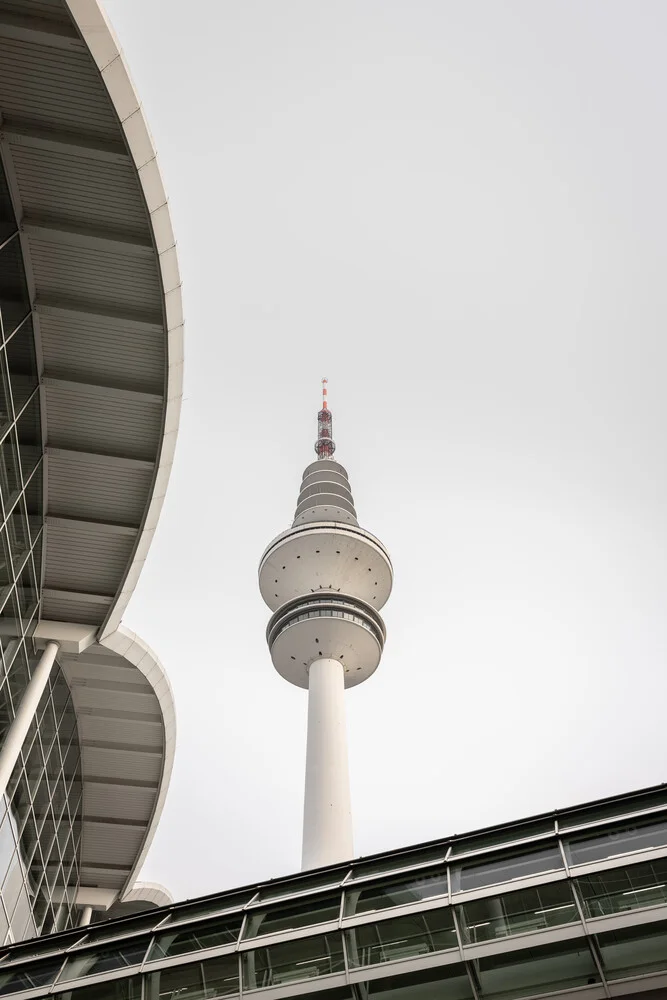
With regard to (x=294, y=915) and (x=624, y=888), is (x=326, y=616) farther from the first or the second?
(x=624, y=888)

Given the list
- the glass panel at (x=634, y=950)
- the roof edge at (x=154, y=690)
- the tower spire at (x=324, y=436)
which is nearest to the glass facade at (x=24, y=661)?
the roof edge at (x=154, y=690)

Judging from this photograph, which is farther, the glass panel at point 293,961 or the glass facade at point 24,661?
the glass facade at point 24,661

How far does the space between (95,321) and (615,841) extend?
1714cm

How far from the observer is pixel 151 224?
19844 millimetres

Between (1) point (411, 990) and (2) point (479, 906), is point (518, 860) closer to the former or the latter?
(2) point (479, 906)

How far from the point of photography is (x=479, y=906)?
49.3ft

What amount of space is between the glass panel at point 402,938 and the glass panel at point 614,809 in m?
3.16

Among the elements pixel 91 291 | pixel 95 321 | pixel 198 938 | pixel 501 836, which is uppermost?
pixel 91 291

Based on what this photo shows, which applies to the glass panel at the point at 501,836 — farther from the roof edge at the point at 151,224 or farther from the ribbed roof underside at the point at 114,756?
the ribbed roof underside at the point at 114,756

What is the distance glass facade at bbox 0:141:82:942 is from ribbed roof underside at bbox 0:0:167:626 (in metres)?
0.48

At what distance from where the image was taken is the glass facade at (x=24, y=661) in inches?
826

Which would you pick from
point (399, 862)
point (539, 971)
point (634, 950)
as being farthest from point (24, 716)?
point (634, 950)

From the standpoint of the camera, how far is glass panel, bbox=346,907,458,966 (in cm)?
1477

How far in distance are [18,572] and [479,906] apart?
15068 millimetres
